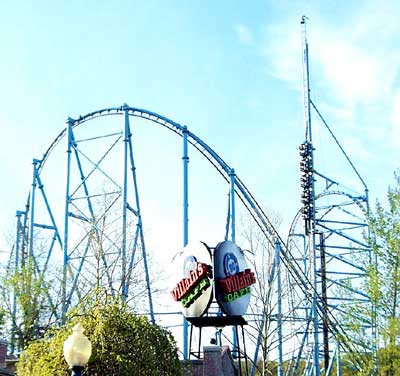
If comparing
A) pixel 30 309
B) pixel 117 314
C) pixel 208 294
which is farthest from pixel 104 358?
pixel 30 309

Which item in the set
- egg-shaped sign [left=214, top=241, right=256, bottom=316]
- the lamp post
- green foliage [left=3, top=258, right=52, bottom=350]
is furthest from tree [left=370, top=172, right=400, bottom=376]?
green foliage [left=3, top=258, right=52, bottom=350]

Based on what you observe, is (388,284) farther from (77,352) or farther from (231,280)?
(77,352)

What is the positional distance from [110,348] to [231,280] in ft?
21.9

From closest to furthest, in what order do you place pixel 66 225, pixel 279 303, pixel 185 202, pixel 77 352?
pixel 77 352 → pixel 185 202 → pixel 279 303 → pixel 66 225

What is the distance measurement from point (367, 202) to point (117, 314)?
2259 cm

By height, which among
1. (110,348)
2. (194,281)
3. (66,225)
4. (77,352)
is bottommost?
(77,352)

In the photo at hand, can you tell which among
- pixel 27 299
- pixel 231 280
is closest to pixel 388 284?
pixel 231 280

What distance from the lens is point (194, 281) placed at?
18062mm

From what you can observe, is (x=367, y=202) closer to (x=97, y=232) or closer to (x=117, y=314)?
(x=97, y=232)

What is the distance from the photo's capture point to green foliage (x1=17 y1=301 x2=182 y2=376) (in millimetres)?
11609

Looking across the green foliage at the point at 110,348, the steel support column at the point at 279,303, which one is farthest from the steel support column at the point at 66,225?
the green foliage at the point at 110,348

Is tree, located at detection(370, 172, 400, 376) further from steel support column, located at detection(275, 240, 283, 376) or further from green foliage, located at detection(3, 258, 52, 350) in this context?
green foliage, located at detection(3, 258, 52, 350)

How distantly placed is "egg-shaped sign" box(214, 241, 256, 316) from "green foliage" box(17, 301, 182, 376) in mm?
5352

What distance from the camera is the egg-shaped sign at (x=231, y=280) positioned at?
59.0 ft
